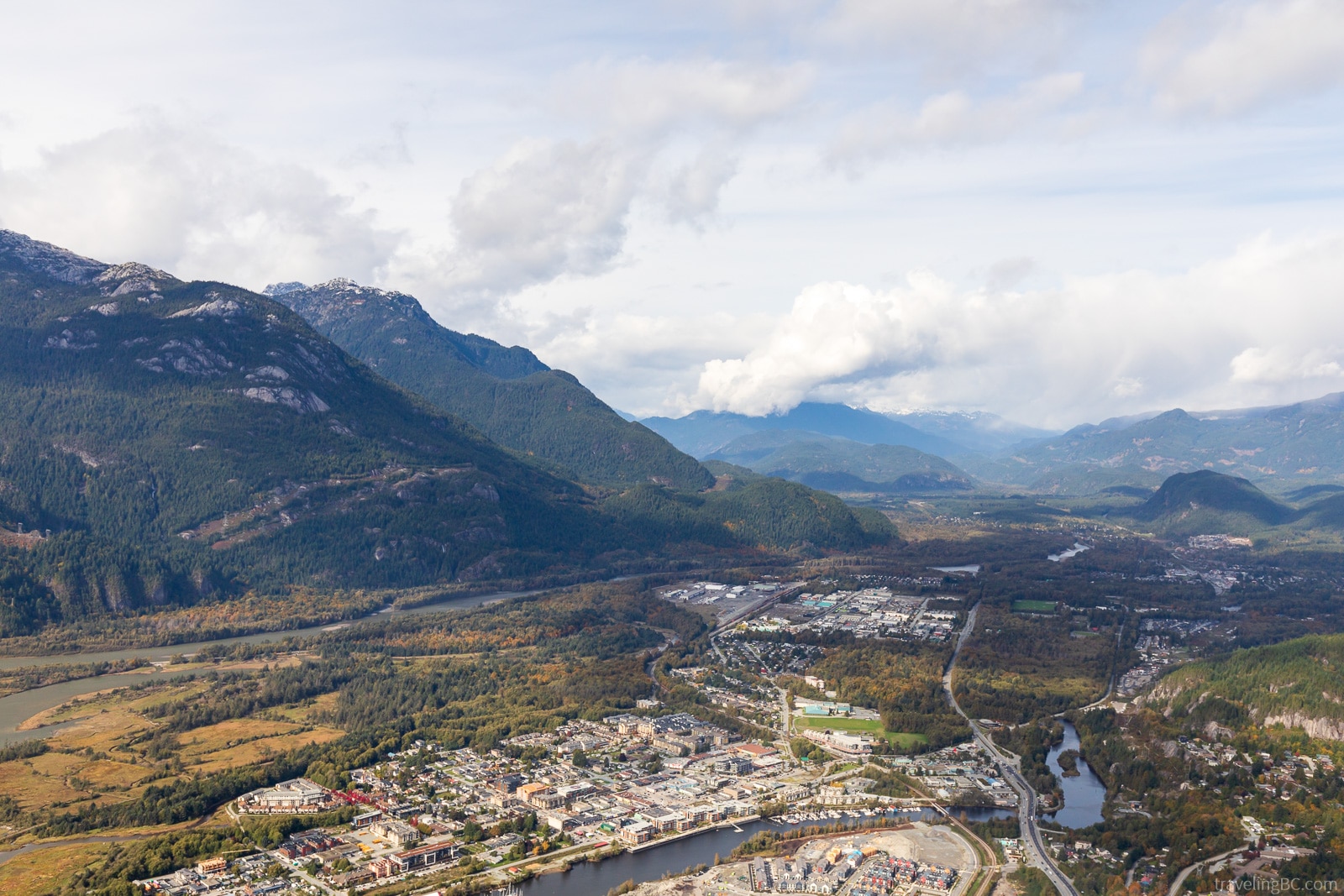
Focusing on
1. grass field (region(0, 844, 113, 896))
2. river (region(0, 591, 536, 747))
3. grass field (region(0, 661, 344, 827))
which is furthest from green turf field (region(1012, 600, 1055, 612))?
grass field (region(0, 844, 113, 896))

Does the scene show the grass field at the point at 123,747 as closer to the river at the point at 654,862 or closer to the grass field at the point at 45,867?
the grass field at the point at 45,867

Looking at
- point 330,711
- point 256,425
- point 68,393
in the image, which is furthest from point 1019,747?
point 68,393

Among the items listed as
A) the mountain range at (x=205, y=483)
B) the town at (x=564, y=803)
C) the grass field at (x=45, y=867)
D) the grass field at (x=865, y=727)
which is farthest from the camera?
the mountain range at (x=205, y=483)

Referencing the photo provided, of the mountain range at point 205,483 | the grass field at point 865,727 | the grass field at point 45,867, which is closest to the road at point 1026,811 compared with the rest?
the grass field at point 865,727

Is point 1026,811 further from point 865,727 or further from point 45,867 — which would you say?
point 45,867

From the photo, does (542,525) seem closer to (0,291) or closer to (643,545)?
(643,545)

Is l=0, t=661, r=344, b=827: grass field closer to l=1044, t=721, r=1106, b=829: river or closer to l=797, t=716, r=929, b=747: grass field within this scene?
l=797, t=716, r=929, b=747: grass field
